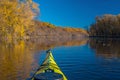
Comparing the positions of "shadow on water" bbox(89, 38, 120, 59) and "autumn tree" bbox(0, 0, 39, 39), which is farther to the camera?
"autumn tree" bbox(0, 0, 39, 39)

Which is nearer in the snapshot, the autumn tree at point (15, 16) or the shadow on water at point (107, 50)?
the shadow on water at point (107, 50)

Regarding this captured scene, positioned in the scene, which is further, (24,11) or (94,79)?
(24,11)

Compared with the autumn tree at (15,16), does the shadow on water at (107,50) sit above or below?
below

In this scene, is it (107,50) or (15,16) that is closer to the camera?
(107,50)

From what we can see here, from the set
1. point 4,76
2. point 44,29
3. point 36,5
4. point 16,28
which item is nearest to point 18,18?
point 16,28

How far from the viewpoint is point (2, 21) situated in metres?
78.4

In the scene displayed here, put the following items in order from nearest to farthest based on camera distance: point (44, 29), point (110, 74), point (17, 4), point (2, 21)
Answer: point (110, 74), point (2, 21), point (17, 4), point (44, 29)

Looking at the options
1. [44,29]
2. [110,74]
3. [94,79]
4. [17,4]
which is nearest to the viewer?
[94,79]

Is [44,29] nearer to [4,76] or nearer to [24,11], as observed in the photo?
[24,11]

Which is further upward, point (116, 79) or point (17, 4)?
point (17, 4)

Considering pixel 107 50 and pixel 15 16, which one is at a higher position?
pixel 15 16

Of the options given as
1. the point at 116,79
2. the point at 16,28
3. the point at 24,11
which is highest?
the point at 24,11

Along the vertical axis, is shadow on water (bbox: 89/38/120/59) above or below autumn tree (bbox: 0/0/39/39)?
below

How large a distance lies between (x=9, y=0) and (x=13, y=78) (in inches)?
2424
